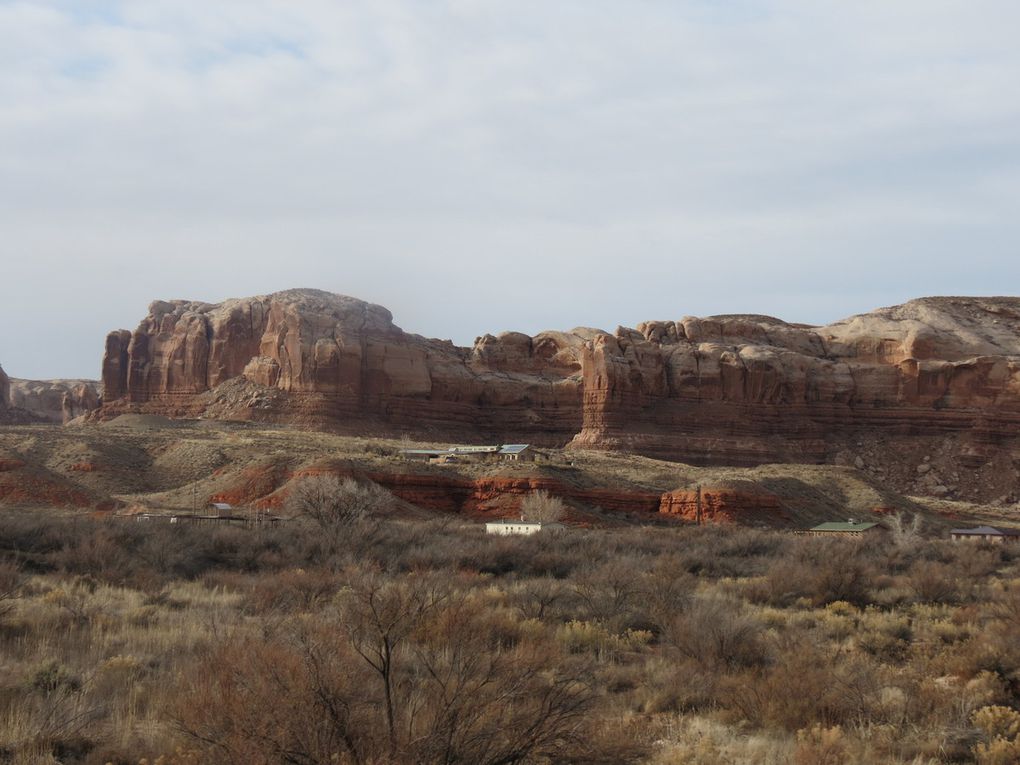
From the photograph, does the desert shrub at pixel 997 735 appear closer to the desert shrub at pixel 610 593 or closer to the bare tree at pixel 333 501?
the desert shrub at pixel 610 593

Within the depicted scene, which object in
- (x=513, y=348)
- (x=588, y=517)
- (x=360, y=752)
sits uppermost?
(x=513, y=348)

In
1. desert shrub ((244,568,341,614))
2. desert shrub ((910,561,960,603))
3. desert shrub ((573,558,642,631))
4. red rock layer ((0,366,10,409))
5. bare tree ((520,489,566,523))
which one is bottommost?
bare tree ((520,489,566,523))

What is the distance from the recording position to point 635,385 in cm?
7800

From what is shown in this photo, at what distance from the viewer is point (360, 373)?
79875 mm

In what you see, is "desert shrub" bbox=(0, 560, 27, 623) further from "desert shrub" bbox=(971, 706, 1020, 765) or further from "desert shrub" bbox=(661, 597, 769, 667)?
"desert shrub" bbox=(971, 706, 1020, 765)

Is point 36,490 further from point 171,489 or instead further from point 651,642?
point 651,642

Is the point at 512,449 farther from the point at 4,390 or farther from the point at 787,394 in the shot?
the point at 4,390

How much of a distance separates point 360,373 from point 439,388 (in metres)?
7.37

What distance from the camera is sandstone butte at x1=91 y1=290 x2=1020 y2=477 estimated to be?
7662 centimetres

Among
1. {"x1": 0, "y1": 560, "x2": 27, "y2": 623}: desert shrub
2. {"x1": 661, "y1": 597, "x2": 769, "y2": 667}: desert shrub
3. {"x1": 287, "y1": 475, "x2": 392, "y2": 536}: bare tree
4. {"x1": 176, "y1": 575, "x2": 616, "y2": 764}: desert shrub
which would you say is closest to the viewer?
{"x1": 176, "y1": 575, "x2": 616, "y2": 764}: desert shrub

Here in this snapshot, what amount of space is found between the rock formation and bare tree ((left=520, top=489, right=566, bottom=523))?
29932mm

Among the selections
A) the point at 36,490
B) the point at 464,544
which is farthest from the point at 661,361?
the point at 464,544

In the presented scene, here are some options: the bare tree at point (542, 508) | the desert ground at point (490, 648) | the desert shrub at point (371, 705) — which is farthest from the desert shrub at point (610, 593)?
the bare tree at point (542, 508)

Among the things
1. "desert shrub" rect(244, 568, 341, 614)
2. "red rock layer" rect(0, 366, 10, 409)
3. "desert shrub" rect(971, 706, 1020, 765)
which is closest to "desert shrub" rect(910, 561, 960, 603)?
"desert shrub" rect(971, 706, 1020, 765)
